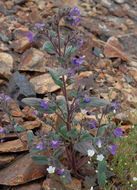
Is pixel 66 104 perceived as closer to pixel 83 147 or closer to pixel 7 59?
pixel 83 147

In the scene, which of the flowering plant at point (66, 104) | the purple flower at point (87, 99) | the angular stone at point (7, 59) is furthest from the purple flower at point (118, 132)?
the angular stone at point (7, 59)

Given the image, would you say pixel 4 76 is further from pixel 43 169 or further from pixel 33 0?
pixel 33 0

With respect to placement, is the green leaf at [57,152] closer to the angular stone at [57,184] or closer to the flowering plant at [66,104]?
the flowering plant at [66,104]

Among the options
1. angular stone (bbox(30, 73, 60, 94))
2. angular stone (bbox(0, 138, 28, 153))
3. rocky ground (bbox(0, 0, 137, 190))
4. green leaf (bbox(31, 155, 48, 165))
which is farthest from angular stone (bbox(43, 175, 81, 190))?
angular stone (bbox(30, 73, 60, 94))

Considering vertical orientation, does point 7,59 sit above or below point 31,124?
above

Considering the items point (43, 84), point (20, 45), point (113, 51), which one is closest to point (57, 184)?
point (43, 84)

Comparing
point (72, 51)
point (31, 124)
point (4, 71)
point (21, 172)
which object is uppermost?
point (72, 51)

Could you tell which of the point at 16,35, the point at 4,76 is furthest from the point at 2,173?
the point at 16,35
